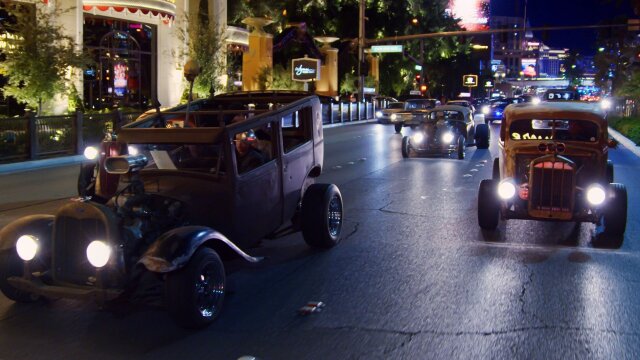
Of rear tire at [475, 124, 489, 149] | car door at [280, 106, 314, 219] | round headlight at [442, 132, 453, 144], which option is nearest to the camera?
car door at [280, 106, 314, 219]

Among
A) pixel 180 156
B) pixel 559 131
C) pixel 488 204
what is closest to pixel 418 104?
pixel 559 131

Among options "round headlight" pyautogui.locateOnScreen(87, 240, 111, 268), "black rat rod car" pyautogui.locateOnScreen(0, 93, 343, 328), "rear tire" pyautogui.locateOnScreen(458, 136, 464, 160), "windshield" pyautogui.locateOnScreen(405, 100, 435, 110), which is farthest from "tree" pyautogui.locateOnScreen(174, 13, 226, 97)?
"round headlight" pyautogui.locateOnScreen(87, 240, 111, 268)

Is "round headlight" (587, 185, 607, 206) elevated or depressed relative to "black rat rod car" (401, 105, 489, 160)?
depressed

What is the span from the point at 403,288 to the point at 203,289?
220 cm

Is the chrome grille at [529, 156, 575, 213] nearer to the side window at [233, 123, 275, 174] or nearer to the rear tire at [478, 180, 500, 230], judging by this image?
the rear tire at [478, 180, 500, 230]

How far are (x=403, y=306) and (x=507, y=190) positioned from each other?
11.7ft

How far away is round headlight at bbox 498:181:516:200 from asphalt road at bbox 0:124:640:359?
59 centimetres

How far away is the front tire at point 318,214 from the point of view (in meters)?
8.35

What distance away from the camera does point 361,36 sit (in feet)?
157

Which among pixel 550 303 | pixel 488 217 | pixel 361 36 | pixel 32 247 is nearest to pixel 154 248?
pixel 32 247

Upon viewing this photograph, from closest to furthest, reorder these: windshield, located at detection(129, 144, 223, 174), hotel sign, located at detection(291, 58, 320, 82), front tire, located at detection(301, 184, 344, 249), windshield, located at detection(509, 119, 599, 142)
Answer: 1. windshield, located at detection(129, 144, 223, 174)
2. front tire, located at detection(301, 184, 344, 249)
3. windshield, located at detection(509, 119, 599, 142)
4. hotel sign, located at detection(291, 58, 320, 82)

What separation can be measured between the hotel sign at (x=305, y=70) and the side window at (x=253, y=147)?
37741mm

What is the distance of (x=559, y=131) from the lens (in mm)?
10336

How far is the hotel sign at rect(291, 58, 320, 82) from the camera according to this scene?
45.3 meters
